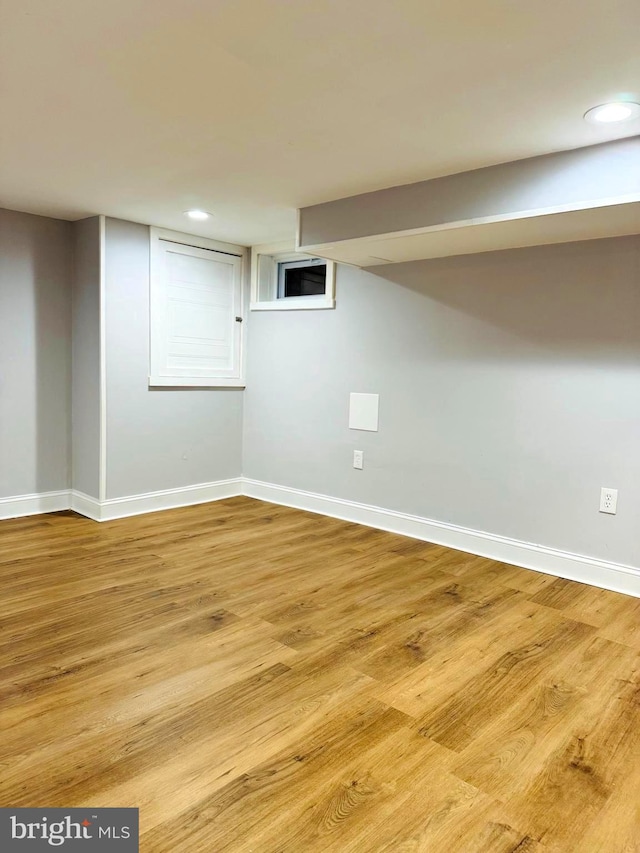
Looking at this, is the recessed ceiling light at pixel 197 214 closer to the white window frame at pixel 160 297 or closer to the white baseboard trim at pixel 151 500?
the white window frame at pixel 160 297

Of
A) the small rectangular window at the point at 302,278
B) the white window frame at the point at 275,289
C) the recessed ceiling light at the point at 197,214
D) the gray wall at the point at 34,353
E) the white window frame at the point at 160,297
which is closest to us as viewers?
the recessed ceiling light at the point at 197,214

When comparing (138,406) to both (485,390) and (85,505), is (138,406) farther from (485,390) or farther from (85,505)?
(485,390)

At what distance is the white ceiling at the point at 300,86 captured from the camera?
1.57 metres

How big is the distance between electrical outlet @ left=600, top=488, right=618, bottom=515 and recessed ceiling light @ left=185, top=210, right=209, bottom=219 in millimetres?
2857

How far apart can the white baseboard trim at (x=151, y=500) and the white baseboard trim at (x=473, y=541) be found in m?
0.34

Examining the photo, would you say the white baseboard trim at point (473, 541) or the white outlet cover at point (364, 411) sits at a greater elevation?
the white outlet cover at point (364, 411)

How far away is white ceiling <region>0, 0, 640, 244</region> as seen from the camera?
1.57 metres

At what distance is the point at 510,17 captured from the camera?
154 cm

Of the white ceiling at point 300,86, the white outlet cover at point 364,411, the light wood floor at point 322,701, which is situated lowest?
the light wood floor at point 322,701

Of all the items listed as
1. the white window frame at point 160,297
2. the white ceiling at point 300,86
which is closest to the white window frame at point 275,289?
the white window frame at point 160,297

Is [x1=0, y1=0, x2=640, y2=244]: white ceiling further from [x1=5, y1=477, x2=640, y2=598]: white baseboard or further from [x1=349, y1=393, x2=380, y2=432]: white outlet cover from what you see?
[x1=5, y1=477, x2=640, y2=598]: white baseboard

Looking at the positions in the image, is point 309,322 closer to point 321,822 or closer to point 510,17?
point 510,17

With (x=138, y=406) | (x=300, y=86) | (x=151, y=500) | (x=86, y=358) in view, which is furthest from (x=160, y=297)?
(x=300, y=86)

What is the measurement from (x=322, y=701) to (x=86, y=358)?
9.95 ft
